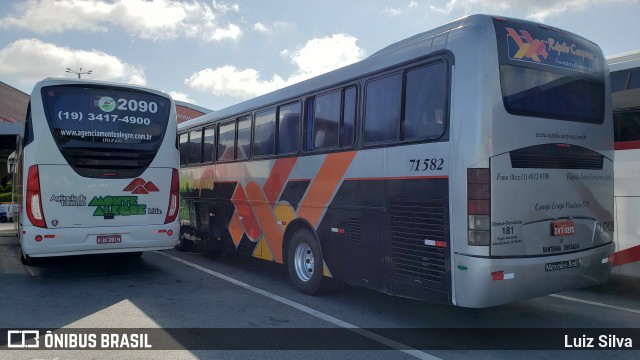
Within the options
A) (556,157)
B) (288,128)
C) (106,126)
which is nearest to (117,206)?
(106,126)

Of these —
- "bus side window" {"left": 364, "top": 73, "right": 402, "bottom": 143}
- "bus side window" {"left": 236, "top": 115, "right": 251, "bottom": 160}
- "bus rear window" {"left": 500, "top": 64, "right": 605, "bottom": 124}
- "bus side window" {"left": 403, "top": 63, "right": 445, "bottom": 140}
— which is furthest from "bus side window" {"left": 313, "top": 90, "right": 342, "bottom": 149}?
"bus rear window" {"left": 500, "top": 64, "right": 605, "bottom": 124}

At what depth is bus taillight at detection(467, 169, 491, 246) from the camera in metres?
5.03

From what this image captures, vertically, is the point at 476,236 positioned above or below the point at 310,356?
above

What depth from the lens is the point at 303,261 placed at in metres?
7.97

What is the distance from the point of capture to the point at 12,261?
11047 millimetres

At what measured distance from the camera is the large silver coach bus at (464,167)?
5109 mm

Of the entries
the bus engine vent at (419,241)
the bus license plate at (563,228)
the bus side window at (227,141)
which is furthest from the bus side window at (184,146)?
the bus license plate at (563,228)

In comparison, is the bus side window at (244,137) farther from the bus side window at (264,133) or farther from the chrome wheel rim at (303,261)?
the chrome wheel rim at (303,261)

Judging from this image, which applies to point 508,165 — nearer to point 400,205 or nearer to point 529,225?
point 529,225

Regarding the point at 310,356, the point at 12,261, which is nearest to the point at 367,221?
the point at 310,356

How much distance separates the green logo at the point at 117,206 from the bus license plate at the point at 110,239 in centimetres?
39

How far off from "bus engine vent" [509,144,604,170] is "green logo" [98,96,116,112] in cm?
682

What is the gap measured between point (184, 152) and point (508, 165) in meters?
9.26

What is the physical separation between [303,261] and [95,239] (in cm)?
357
